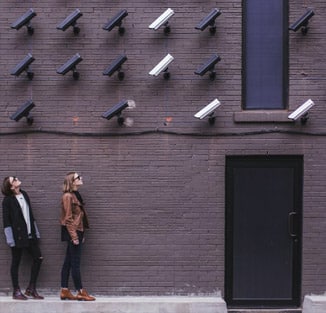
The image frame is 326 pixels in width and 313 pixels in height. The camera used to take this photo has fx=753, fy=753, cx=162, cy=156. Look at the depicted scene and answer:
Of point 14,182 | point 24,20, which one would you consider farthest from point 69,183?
point 24,20

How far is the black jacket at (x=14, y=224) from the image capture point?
10438mm

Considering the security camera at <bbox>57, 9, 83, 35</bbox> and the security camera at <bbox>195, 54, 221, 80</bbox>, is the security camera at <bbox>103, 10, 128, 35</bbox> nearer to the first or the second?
the security camera at <bbox>57, 9, 83, 35</bbox>

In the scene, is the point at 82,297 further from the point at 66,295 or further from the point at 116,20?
the point at 116,20

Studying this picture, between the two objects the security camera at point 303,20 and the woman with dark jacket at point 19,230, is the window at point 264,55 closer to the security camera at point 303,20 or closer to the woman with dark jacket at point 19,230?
the security camera at point 303,20

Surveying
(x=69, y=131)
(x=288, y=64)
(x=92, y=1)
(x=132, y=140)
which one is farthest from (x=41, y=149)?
(x=288, y=64)

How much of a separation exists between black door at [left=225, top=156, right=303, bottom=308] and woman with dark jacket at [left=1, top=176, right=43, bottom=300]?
275cm

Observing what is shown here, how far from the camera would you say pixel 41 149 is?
1088cm

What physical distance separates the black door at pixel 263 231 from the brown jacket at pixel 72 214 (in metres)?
2.12

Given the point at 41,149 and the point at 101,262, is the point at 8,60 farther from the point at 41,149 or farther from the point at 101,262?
the point at 101,262

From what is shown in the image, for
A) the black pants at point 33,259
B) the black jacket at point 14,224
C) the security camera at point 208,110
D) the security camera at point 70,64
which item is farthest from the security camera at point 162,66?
the black pants at point 33,259

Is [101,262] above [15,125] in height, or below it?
below

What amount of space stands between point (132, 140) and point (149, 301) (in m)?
2.30

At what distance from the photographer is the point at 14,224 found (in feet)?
34.3

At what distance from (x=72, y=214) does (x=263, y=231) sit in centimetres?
276
